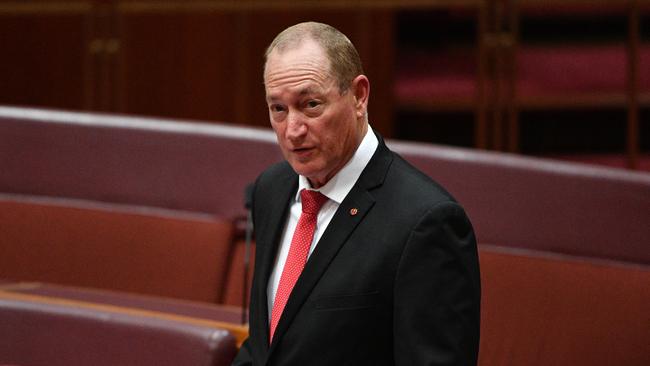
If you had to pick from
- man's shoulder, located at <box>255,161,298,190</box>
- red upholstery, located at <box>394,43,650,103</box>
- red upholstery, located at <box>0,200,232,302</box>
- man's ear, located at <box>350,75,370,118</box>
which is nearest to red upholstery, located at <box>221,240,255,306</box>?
red upholstery, located at <box>0,200,232,302</box>

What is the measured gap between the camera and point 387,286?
586 mm

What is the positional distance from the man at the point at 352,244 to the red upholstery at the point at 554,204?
357 millimetres

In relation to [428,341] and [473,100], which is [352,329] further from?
[473,100]

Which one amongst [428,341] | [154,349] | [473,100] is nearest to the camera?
[428,341]

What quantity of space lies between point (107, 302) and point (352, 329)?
0.42m

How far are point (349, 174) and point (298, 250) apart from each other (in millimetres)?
55

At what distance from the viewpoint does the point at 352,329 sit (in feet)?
1.94

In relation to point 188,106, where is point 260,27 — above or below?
above

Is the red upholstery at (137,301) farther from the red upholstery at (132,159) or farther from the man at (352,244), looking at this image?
the man at (352,244)

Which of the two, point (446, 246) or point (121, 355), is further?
point (121, 355)

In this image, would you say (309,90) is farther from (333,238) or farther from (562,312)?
(562,312)

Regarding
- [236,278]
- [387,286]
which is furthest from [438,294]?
[236,278]

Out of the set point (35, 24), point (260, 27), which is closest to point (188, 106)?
point (260, 27)

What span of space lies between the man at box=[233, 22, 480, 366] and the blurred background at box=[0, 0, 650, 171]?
2.56 ft
